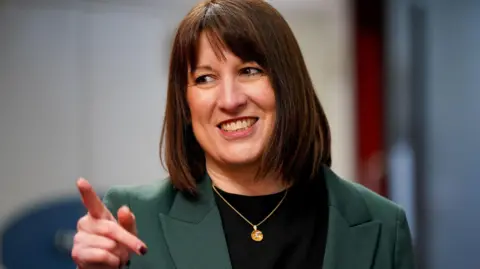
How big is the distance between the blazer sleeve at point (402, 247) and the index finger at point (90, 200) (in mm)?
598

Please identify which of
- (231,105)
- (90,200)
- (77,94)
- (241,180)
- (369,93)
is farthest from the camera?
(369,93)

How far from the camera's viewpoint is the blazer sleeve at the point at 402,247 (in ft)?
4.38

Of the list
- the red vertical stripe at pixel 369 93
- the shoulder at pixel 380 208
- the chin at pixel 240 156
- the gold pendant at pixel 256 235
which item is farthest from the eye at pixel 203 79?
the red vertical stripe at pixel 369 93

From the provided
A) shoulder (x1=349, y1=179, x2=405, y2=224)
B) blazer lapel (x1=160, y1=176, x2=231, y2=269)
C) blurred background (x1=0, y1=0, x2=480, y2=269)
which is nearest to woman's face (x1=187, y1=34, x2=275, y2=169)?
blazer lapel (x1=160, y1=176, x2=231, y2=269)

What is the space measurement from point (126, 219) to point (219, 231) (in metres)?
0.27

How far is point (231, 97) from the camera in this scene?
4.05 ft

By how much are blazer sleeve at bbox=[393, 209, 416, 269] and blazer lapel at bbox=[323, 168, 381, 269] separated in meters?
0.05

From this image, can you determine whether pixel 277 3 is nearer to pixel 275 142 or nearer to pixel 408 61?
pixel 408 61

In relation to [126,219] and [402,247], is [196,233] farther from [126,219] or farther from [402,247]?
[402,247]

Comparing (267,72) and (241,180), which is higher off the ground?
(267,72)

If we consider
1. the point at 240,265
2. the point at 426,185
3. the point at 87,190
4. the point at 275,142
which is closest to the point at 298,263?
the point at 240,265

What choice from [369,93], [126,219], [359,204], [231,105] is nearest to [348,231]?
[359,204]

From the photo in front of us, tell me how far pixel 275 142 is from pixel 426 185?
5.79 ft

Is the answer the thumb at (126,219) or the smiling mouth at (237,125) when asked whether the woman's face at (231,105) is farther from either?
the thumb at (126,219)
